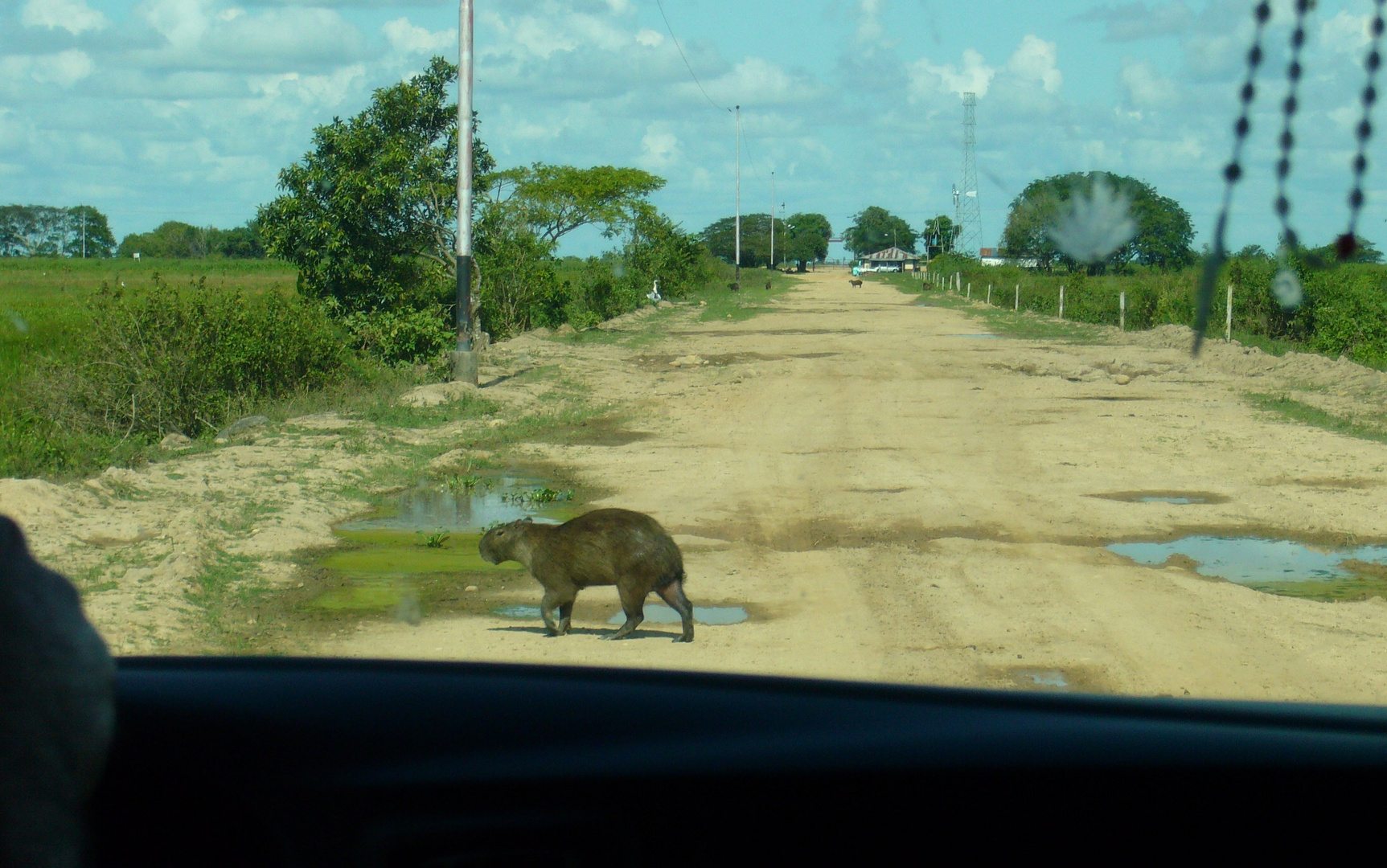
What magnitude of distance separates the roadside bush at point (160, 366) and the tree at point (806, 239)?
132 m

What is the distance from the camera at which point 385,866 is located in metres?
1.18

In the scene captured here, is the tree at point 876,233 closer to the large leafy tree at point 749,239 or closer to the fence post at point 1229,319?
the large leafy tree at point 749,239

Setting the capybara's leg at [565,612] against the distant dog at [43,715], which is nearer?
the distant dog at [43,715]

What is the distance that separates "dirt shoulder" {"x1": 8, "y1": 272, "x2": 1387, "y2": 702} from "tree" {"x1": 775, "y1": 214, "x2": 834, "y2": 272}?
130 meters

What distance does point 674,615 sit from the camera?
7.54 meters

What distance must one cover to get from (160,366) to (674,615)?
30.1 feet

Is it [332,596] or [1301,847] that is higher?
[1301,847]

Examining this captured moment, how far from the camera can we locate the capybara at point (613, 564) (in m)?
6.61

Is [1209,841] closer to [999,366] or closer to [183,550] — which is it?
[183,550]

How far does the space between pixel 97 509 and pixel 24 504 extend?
539 mm

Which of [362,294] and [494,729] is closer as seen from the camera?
[494,729]

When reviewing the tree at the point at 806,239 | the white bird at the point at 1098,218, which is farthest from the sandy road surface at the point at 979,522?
the tree at the point at 806,239

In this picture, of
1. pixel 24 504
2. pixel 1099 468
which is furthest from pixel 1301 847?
pixel 1099 468

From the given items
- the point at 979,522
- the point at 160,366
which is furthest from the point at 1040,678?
the point at 160,366
